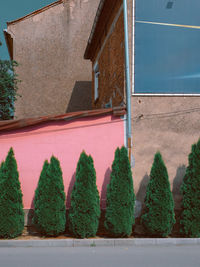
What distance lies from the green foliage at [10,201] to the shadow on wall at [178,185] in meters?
3.85

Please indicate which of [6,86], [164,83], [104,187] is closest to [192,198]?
[104,187]

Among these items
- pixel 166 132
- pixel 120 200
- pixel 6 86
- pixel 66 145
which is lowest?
pixel 120 200

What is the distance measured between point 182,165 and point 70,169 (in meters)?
2.94

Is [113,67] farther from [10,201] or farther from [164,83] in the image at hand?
[10,201]

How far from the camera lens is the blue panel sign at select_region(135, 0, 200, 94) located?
7.88m

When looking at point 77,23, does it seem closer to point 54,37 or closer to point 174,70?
point 54,37

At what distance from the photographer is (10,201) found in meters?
6.68

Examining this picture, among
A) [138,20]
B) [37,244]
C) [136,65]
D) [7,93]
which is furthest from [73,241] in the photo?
[7,93]

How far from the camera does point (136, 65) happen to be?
25.8ft

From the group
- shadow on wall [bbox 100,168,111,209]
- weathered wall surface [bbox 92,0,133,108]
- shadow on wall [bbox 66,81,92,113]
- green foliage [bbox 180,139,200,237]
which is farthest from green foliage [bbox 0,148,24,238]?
shadow on wall [bbox 66,81,92,113]

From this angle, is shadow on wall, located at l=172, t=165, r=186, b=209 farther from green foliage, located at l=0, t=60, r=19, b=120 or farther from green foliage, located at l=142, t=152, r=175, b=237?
green foliage, located at l=0, t=60, r=19, b=120

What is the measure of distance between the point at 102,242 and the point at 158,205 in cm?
152

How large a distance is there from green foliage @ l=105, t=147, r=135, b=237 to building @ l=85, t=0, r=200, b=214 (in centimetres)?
75

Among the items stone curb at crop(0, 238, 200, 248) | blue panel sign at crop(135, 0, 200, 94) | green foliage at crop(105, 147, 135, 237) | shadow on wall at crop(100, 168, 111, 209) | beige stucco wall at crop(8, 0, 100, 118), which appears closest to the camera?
stone curb at crop(0, 238, 200, 248)
